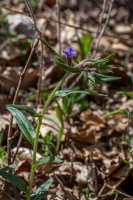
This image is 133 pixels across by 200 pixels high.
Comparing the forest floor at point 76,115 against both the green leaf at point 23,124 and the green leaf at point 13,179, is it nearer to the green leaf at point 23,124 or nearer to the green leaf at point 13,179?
the green leaf at point 13,179

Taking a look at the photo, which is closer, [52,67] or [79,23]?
[52,67]

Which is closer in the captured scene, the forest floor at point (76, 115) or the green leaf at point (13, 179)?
the green leaf at point (13, 179)

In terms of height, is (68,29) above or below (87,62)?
above

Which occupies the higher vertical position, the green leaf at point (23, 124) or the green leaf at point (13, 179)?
the green leaf at point (23, 124)

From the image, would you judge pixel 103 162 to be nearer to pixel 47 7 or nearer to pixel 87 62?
pixel 87 62

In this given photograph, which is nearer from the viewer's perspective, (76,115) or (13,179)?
(13,179)

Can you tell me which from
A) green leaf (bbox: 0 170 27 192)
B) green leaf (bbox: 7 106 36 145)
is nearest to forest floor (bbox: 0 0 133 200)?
green leaf (bbox: 0 170 27 192)

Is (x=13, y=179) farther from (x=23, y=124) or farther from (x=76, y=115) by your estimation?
(x=76, y=115)

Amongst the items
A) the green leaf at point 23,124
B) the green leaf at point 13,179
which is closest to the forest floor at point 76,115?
the green leaf at point 13,179

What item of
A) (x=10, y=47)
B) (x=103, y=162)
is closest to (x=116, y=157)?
(x=103, y=162)

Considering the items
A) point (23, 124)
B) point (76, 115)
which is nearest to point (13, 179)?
point (23, 124)

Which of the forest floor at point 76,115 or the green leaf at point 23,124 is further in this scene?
the forest floor at point 76,115
